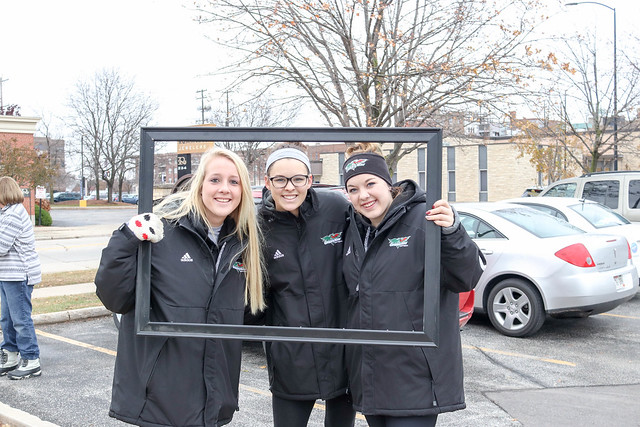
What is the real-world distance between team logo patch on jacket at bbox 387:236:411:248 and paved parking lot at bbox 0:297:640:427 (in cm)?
244

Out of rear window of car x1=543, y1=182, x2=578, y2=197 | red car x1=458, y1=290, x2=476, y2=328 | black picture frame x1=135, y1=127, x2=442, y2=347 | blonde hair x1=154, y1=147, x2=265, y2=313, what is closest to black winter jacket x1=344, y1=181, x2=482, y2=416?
black picture frame x1=135, y1=127, x2=442, y2=347

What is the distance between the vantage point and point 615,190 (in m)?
11.2

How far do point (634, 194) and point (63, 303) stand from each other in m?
10.2

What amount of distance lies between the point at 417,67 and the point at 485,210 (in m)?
2.49

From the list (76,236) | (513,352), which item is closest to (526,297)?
(513,352)

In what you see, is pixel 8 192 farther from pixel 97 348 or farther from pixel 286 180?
pixel 286 180

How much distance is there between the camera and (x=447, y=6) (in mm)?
8773

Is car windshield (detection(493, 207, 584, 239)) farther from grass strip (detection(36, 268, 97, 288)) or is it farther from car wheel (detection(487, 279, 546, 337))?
grass strip (detection(36, 268, 97, 288))

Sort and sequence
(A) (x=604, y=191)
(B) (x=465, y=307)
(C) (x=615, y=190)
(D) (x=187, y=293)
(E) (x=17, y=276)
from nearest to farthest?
1. (D) (x=187, y=293)
2. (E) (x=17, y=276)
3. (B) (x=465, y=307)
4. (C) (x=615, y=190)
5. (A) (x=604, y=191)

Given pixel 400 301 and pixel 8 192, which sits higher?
pixel 8 192

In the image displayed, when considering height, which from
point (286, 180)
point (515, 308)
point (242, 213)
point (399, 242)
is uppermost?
point (286, 180)

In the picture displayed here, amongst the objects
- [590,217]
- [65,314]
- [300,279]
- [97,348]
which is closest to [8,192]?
[97,348]

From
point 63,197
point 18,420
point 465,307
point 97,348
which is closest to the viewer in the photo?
point 18,420

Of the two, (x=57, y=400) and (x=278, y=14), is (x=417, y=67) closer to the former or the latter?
(x=278, y=14)
